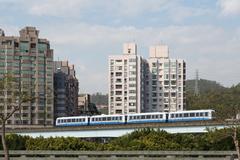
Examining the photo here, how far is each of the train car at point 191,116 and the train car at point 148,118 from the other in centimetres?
157

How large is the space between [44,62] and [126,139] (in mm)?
128446

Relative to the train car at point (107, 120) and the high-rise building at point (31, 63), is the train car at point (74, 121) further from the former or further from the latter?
the high-rise building at point (31, 63)

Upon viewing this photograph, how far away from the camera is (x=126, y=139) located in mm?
73812

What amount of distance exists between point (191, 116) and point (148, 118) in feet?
32.3

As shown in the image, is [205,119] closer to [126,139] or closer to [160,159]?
[126,139]

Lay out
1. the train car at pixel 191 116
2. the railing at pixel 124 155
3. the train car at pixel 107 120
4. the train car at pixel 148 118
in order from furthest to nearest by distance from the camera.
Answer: the train car at pixel 107 120, the train car at pixel 148 118, the train car at pixel 191 116, the railing at pixel 124 155

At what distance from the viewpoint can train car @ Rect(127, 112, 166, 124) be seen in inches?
4277

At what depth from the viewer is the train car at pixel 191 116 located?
335 ft

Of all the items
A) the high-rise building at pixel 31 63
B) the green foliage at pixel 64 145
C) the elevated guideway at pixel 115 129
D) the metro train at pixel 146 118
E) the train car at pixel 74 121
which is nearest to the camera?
the green foliage at pixel 64 145

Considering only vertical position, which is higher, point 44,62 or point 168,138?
point 44,62

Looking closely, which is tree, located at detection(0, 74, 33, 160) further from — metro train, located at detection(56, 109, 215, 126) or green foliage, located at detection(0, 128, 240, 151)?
metro train, located at detection(56, 109, 215, 126)

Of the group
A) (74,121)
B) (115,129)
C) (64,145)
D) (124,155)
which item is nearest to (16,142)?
(64,145)

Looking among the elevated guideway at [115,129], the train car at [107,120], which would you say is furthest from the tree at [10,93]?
the train car at [107,120]

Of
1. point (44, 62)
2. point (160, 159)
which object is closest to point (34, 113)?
point (44, 62)
